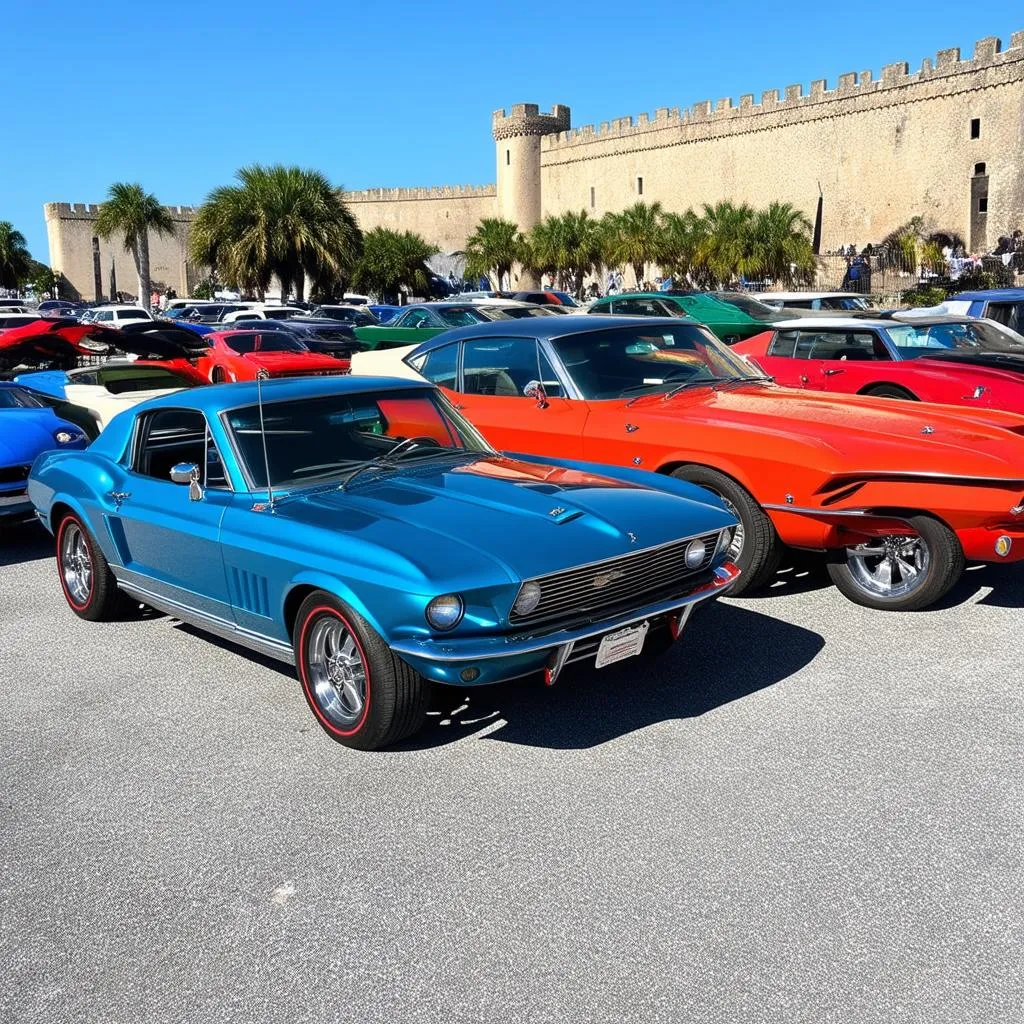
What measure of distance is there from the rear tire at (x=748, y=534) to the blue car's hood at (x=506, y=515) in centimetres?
83

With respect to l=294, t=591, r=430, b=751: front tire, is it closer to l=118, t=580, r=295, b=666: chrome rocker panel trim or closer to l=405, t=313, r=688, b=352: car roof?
l=118, t=580, r=295, b=666: chrome rocker panel trim

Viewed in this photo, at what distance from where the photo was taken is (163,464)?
5.73 m

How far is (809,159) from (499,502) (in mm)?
55488

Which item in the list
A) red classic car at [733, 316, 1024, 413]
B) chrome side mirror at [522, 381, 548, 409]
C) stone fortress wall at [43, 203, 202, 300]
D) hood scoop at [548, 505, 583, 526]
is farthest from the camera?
stone fortress wall at [43, 203, 202, 300]

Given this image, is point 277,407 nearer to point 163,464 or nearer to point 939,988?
point 163,464

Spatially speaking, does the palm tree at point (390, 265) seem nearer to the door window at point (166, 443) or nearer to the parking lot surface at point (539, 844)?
the door window at point (166, 443)

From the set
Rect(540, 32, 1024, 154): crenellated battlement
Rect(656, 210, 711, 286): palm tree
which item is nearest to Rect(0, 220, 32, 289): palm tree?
Rect(540, 32, 1024, 154): crenellated battlement

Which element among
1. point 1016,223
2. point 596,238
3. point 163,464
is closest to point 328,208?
point 596,238

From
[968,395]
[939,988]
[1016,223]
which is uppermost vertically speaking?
[1016,223]

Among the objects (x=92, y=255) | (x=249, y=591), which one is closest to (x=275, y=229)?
(x=249, y=591)

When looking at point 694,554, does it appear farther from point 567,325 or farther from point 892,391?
point 892,391

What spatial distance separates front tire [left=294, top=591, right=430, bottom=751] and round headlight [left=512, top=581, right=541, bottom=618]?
17.3 inches

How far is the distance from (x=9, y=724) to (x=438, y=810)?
2.04 meters

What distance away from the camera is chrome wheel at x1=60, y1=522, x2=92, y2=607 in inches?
242
